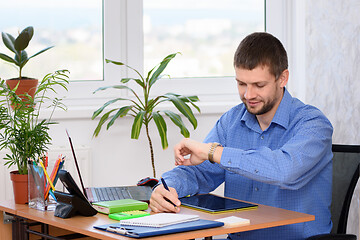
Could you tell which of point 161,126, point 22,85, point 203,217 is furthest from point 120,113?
point 203,217

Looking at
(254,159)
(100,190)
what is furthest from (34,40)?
(254,159)

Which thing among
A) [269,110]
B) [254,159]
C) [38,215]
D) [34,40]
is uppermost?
[34,40]

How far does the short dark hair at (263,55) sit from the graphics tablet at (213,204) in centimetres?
50

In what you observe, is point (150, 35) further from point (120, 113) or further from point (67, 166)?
point (67, 166)

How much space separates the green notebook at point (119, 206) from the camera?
6.63 ft

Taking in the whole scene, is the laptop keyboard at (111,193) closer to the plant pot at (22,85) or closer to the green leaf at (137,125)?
the green leaf at (137,125)

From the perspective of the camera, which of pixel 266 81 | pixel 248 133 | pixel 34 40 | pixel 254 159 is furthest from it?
pixel 34 40

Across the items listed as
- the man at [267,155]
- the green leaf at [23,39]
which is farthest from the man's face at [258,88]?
the green leaf at [23,39]

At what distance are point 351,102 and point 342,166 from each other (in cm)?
67

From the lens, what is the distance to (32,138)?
2.54m

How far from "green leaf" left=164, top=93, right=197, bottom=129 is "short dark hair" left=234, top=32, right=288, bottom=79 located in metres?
0.97

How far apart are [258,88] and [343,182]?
535 millimetres

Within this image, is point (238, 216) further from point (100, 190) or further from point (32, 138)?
point (32, 138)

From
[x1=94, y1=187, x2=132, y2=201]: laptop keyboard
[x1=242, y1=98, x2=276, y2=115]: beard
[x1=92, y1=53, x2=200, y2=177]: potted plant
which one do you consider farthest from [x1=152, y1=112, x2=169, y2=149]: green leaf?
[x1=242, y1=98, x2=276, y2=115]: beard
